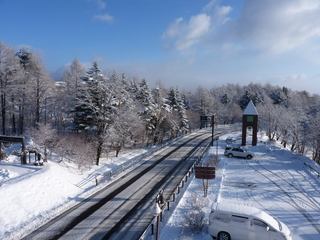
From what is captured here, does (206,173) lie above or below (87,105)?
below

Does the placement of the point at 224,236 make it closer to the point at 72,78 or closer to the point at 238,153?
the point at 238,153

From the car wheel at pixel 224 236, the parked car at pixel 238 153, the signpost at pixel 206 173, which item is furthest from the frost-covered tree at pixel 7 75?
the car wheel at pixel 224 236

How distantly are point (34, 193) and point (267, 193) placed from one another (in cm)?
1855

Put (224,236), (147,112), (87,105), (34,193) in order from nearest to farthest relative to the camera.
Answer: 1. (224,236)
2. (34,193)
3. (87,105)
4. (147,112)

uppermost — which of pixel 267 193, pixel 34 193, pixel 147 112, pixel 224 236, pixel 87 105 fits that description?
pixel 87 105

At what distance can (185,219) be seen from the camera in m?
17.5

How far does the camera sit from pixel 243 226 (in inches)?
610

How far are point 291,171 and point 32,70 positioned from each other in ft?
146

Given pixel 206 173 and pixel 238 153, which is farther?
pixel 238 153

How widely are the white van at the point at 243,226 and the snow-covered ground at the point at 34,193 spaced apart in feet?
32.1

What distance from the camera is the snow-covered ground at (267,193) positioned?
1865 cm

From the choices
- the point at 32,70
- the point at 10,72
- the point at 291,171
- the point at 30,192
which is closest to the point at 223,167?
the point at 291,171

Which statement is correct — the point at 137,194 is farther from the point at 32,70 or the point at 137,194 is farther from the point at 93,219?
the point at 32,70

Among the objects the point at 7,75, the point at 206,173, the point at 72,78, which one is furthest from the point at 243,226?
the point at 72,78
